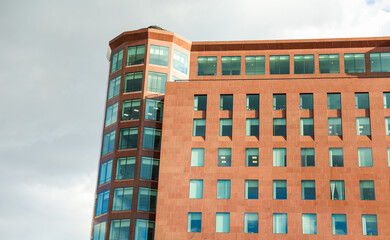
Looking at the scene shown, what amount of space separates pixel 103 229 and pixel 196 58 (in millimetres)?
25647

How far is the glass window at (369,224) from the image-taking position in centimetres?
6769

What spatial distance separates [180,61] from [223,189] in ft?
65.3

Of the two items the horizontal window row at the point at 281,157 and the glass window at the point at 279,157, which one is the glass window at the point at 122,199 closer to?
the horizontal window row at the point at 281,157

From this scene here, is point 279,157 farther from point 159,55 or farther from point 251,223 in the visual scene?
point 159,55

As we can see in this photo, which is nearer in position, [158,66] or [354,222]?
[354,222]

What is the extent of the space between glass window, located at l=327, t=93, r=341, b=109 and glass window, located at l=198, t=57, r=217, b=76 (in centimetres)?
1613

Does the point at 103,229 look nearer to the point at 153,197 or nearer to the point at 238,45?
the point at 153,197

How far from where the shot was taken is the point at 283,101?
75062mm

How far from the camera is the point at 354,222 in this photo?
68.2m

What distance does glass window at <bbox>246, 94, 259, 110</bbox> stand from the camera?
2960 inches

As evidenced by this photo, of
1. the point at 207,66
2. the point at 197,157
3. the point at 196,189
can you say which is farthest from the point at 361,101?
the point at 196,189

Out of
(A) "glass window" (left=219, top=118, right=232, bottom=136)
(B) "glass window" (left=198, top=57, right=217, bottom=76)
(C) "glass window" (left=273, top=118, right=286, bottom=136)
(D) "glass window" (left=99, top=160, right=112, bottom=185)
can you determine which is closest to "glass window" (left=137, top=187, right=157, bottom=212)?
(D) "glass window" (left=99, top=160, right=112, bottom=185)

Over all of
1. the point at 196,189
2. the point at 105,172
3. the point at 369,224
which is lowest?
the point at 369,224

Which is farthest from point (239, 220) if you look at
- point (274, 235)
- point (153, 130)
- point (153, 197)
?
point (153, 130)
